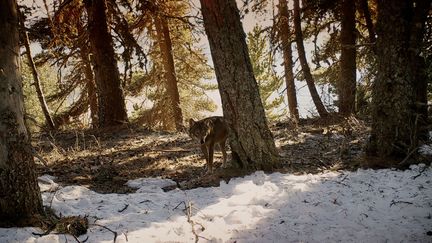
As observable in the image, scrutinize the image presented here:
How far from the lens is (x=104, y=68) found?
1222 centimetres

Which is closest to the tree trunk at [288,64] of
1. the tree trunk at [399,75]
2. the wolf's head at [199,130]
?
the wolf's head at [199,130]

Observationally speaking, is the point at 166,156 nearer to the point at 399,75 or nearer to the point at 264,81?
the point at 399,75

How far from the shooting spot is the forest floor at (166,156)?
710cm

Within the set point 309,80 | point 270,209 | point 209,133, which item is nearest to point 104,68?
point 209,133

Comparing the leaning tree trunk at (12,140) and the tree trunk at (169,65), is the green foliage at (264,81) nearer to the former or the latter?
the tree trunk at (169,65)

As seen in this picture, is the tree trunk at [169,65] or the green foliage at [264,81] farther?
the green foliage at [264,81]

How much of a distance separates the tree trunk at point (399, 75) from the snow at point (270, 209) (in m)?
0.61

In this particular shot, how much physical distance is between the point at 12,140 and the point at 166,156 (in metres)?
4.88

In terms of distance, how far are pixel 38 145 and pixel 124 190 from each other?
485cm

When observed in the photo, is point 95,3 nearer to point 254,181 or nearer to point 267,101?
point 254,181

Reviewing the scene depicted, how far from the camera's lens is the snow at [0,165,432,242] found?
4473mm

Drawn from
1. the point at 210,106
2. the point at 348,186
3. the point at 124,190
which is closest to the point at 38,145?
the point at 124,190

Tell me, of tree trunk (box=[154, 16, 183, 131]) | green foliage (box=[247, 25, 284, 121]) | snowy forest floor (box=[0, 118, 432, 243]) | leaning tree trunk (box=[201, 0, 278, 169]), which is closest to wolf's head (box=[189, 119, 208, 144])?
snowy forest floor (box=[0, 118, 432, 243])

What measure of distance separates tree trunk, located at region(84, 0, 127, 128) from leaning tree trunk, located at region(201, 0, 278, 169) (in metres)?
6.30
